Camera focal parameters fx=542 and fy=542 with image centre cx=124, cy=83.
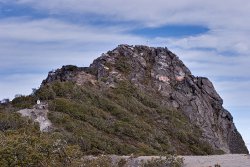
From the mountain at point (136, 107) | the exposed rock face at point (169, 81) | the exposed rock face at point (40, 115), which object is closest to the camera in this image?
the exposed rock face at point (40, 115)

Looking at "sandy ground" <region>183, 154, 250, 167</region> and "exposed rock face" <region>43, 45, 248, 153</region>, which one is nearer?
"sandy ground" <region>183, 154, 250, 167</region>

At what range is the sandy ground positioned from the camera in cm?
2203

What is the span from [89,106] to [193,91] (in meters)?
19.2

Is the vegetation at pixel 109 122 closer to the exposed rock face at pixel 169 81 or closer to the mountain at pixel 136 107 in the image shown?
the mountain at pixel 136 107

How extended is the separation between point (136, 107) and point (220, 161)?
25.7 metres

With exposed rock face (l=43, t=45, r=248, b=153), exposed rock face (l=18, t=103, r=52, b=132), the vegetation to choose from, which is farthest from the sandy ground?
exposed rock face (l=43, t=45, r=248, b=153)

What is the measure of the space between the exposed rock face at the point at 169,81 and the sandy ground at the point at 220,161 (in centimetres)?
2731

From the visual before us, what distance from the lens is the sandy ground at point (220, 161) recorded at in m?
22.0

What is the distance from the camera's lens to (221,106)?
61.4m

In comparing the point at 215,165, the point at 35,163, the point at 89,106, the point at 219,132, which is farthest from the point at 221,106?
the point at 35,163

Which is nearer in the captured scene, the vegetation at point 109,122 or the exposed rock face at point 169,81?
the vegetation at point 109,122

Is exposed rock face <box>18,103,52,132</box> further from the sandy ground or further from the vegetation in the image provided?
the sandy ground

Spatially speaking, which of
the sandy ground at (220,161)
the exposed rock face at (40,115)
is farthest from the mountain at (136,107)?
the sandy ground at (220,161)

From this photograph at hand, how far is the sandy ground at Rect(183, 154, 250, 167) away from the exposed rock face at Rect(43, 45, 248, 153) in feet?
89.6
